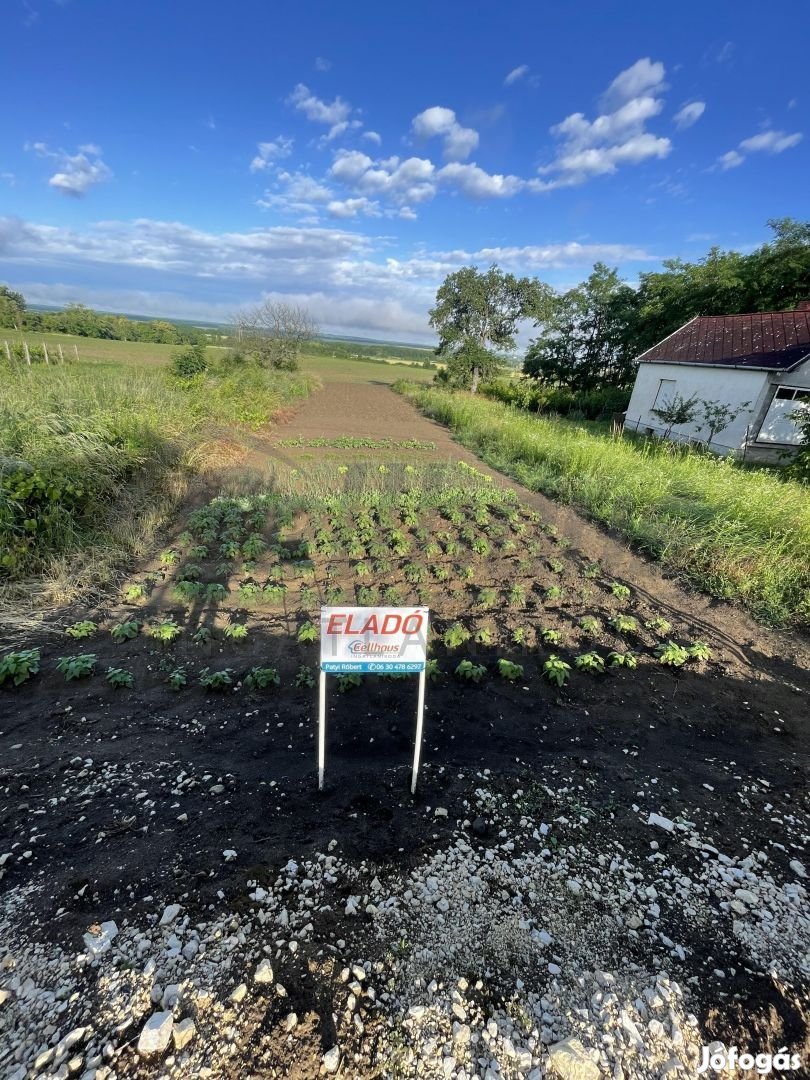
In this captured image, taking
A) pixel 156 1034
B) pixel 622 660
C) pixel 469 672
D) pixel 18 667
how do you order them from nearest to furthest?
pixel 156 1034
pixel 18 667
pixel 469 672
pixel 622 660

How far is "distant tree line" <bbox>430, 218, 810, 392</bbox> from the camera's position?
20.2 m

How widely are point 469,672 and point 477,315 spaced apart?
3439cm

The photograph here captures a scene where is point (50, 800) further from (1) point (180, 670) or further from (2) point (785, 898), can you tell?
(2) point (785, 898)

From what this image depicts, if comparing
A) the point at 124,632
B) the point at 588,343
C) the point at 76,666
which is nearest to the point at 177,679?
the point at 76,666

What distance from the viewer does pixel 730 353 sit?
52.7ft

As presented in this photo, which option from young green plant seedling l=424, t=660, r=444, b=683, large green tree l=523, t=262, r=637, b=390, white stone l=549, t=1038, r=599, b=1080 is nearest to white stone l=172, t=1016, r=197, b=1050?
white stone l=549, t=1038, r=599, b=1080

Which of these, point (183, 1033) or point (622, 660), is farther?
point (622, 660)

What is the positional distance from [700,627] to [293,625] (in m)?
4.51

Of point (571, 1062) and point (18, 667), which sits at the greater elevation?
point (571, 1062)

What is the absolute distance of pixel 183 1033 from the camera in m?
1.57

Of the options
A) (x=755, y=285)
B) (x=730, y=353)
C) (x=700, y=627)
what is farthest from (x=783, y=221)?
(x=700, y=627)

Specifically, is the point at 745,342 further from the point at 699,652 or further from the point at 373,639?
the point at 373,639

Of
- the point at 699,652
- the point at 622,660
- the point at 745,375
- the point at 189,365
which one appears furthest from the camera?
the point at 189,365

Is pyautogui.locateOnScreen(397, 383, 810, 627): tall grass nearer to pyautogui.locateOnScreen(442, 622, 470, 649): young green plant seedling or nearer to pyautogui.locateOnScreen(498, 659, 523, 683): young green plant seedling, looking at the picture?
pyautogui.locateOnScreen(498, 659, 523, 683): young green plant seedling
